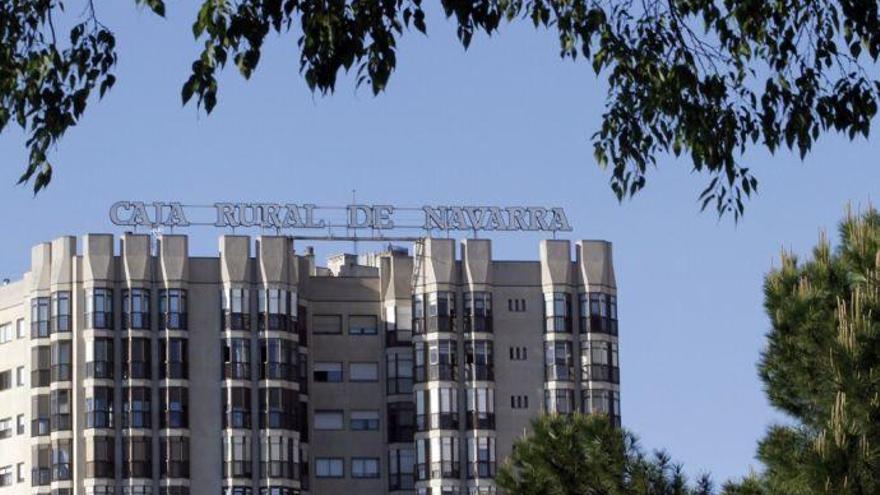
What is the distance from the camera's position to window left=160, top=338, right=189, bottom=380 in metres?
148

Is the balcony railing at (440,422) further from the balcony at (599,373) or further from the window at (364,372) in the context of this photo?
the balcony at (599,373)

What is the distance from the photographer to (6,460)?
493 ft

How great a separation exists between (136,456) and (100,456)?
82.5 inches

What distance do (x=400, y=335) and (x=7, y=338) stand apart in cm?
2451

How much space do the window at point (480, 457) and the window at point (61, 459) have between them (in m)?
24.4

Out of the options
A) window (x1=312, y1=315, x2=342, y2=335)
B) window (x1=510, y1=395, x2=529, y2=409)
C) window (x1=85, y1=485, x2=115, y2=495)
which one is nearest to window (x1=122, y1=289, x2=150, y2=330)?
window (x1=85, y1=485, x2=115, y2=495)

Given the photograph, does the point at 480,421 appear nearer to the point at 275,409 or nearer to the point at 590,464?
the point at 275,409

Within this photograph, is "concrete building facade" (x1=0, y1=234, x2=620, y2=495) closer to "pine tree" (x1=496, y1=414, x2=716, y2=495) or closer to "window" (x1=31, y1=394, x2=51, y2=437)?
"window" (x1=31, y1=394, x2=51, y2=437)

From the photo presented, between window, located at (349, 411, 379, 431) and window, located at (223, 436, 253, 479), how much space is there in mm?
8805

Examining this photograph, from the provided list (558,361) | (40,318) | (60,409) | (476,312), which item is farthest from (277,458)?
(558,361)

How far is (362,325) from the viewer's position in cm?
15675

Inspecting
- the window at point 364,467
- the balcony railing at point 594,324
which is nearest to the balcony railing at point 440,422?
the window at point 364,467

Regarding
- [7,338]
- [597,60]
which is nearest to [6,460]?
[7,338]

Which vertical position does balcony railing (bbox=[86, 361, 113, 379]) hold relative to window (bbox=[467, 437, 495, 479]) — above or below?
above
